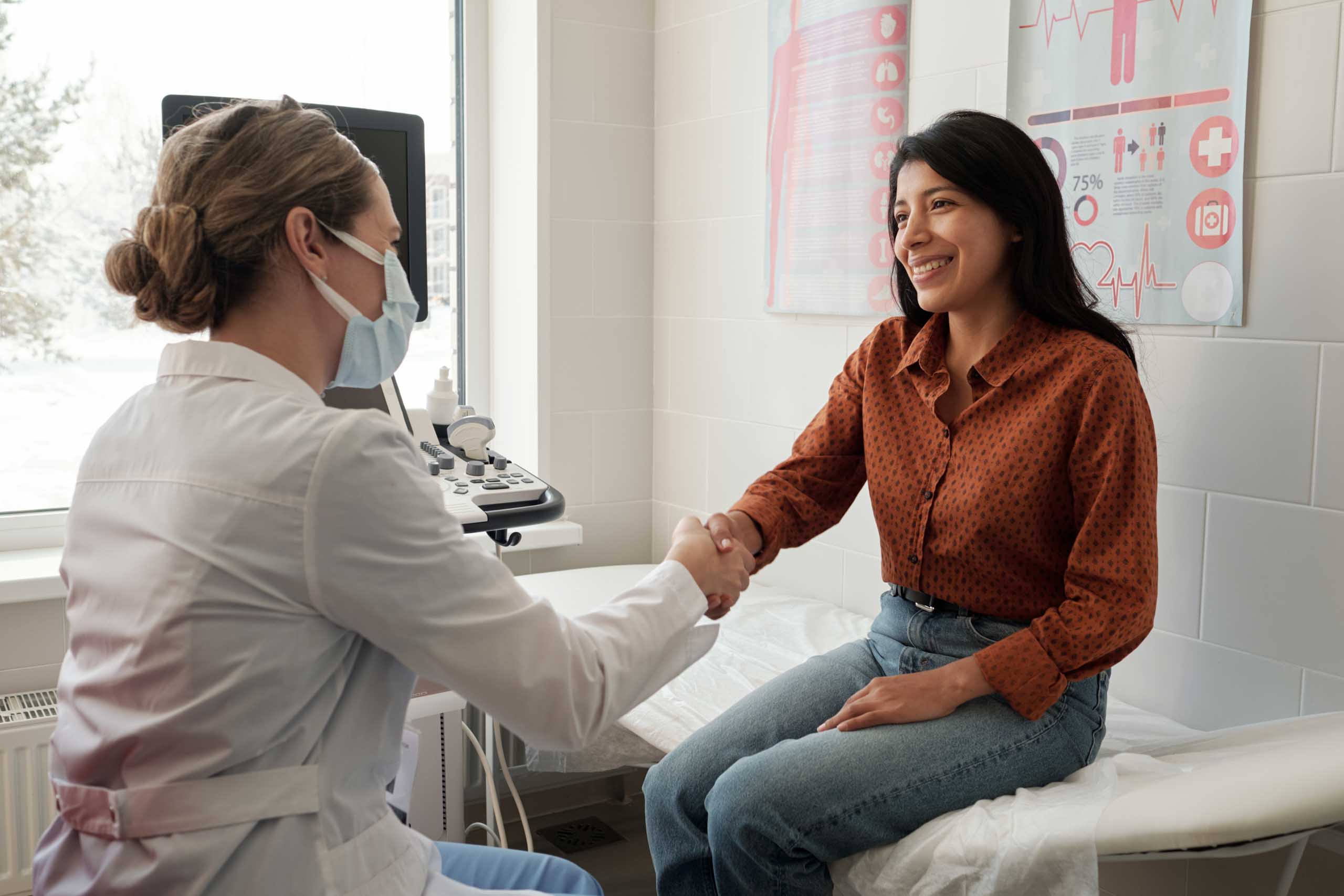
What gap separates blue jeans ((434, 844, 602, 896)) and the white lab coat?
0.34 m

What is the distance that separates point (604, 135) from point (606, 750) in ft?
5.48

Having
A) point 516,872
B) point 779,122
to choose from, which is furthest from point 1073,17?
point 516,872

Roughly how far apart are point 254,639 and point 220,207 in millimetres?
403

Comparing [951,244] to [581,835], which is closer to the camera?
[951,244]

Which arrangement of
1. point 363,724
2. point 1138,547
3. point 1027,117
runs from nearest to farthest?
point 363,724
point 1138,547
point 1027,117

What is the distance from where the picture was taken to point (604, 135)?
3.09m

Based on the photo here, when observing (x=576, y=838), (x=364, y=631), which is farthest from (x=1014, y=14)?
(x=576, y=838)

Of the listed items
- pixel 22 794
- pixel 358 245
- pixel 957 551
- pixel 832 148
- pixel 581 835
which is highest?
pixel 832 148

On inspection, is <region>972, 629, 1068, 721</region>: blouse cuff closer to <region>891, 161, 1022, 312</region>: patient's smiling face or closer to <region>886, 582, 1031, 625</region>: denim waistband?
<region>886, 582, 1031, 625</region>: denim waistband

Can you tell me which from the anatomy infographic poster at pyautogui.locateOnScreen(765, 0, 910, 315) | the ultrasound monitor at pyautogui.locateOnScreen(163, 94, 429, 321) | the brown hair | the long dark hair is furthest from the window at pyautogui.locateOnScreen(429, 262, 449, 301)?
the brown hair

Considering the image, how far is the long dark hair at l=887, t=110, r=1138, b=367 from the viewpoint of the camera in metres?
1.64

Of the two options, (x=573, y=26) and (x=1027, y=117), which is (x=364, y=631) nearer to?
(x=1027, y=117)

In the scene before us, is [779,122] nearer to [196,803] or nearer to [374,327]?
[374,327]

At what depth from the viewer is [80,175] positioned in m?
2.66
